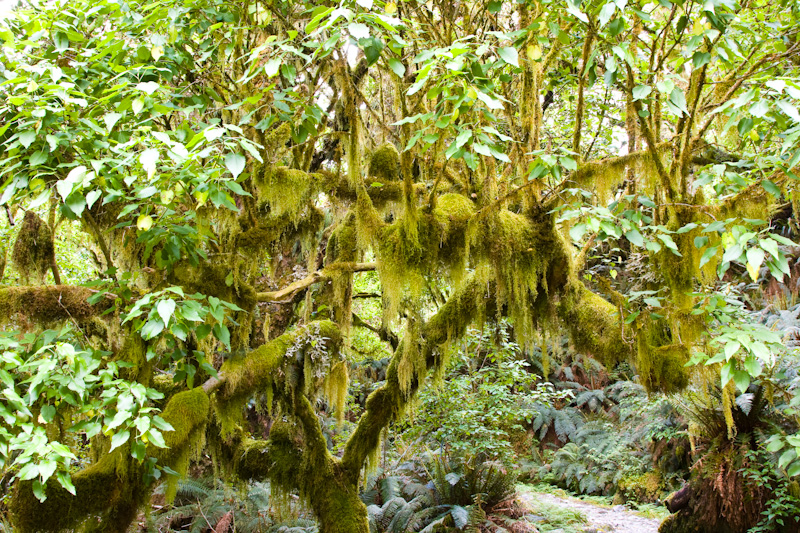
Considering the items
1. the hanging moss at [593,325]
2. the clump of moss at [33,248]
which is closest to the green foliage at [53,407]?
the clump of moss at [33,248]

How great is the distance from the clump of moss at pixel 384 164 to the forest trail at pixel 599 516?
4855 millimetres

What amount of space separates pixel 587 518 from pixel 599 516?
0.48 m

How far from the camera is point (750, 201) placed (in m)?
2.85

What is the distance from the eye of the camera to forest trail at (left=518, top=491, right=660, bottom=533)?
22.5 ft

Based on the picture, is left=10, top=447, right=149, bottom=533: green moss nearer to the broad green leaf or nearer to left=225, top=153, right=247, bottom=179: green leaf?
left=225, top=153, right=247, bottom=179: green leaf

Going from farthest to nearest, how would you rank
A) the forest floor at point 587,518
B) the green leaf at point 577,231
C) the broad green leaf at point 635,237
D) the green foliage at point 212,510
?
the forest floor at point 587,518
the green foliage at point 212,510
the broad green leaf at point 635,237
the green leaf at point 577,231

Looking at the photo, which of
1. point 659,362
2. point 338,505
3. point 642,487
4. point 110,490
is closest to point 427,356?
point 338,505

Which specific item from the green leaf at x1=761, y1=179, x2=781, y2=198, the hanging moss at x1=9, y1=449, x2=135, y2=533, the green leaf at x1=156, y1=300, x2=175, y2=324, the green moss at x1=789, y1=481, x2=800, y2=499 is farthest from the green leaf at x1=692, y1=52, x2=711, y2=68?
the green moss at x1=789, y1=481, x2=800, y2=499

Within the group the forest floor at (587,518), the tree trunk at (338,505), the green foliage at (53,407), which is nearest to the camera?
the green foliage at (53,407)

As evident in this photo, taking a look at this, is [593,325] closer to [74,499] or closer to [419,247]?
[419,247]

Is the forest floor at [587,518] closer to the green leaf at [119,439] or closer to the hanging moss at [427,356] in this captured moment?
the hanging moss at [427,356]

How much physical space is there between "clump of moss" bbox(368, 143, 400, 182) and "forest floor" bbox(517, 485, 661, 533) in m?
4.83

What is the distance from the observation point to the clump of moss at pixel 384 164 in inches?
156

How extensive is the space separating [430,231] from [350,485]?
93.3 inches
